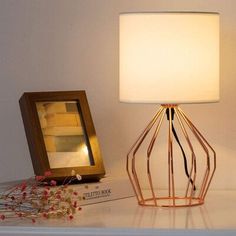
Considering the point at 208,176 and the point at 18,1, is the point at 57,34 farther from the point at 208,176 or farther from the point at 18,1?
the point at 208,176

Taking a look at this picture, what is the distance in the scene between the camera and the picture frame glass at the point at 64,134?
6.15 feet

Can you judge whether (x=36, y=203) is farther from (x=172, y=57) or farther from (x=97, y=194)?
(x=172, y=57)

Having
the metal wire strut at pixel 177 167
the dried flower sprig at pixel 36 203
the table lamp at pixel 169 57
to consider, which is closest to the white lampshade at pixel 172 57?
the table lamp at pixel 169 57

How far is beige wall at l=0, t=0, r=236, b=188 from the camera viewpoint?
2.03 m

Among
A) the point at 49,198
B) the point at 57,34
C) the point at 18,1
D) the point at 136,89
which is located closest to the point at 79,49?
the point at 57,34

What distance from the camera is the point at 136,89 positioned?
1723 mm

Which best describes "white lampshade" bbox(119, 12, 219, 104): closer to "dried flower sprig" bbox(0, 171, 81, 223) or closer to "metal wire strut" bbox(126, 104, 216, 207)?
"metal wire strut" bbox(126, 104, 216, 207)

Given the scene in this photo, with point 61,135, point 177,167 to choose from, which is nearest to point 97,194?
point 61,135

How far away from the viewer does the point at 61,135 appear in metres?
1.91

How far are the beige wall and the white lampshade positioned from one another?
306 mm

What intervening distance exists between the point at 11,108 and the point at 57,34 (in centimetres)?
25

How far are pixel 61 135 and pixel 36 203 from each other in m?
0.28

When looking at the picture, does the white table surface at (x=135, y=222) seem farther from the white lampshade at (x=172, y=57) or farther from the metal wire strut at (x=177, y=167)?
the white lampshade at (x=172, y=57)

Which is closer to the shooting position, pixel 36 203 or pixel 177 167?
pixel 36 203
